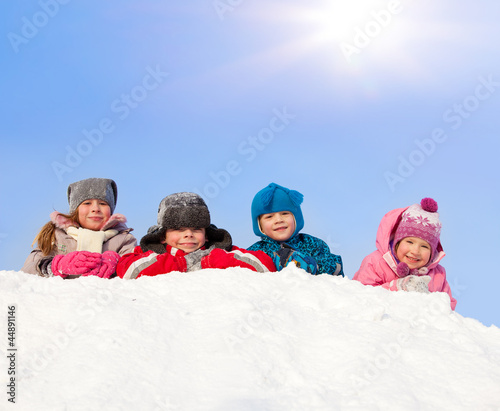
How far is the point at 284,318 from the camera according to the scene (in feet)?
10.9

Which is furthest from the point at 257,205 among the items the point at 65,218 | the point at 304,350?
the point at 304,350

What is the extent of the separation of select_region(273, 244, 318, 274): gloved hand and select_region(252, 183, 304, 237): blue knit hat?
66 cm

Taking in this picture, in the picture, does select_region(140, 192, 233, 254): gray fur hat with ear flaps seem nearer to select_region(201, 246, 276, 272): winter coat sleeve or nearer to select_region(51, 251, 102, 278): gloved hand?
select_region(201, 246, 276, 272): winter coat sleeve

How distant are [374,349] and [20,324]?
226cm

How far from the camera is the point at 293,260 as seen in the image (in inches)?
205

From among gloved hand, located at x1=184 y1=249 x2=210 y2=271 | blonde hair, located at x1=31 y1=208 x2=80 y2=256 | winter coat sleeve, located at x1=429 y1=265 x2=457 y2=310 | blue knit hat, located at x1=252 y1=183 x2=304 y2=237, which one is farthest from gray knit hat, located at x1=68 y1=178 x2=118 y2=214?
winter coat sleeve, located at x1=429 y1=265 x2=457 y2=310

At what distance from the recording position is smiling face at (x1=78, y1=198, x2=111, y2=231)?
6.50m

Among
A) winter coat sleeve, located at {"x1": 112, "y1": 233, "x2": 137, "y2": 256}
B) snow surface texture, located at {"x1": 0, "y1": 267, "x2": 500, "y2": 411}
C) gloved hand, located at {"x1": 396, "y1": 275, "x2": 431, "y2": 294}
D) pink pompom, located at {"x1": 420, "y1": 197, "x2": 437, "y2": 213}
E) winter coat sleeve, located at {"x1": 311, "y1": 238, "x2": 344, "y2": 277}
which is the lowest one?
snow surface texture, located at {"x1": 0, "y1": 267, "x2": 500, "y2": 411}

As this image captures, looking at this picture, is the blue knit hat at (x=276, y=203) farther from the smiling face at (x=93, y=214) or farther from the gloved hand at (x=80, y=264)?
the smiling face at (x=93, y=214)

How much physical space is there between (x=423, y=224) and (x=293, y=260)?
5.09 ft

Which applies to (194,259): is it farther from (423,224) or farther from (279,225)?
(423,224)

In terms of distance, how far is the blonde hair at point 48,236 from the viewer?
633cm

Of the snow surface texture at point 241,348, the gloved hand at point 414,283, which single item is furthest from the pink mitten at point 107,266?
the gloved hand at point 414,283

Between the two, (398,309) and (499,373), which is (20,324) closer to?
(398,309)
